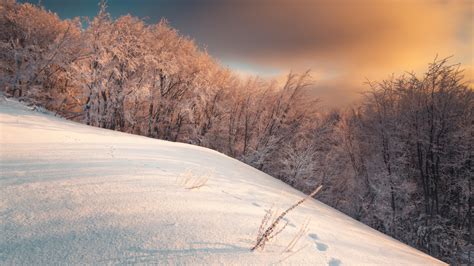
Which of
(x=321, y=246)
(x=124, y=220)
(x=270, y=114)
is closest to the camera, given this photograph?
(x=124, y=220)

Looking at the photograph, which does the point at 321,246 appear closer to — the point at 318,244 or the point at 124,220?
the point at 318,244

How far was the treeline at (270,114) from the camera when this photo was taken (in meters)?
12.1

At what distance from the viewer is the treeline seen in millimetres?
12086

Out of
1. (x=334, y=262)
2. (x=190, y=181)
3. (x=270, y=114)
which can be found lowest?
(x=334, y=262)

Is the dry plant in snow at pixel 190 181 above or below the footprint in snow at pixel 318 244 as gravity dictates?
above

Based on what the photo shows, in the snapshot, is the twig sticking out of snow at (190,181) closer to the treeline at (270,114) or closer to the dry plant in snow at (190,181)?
the dry plant in snow at (190,181)

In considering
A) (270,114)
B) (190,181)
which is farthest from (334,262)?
(270,114)

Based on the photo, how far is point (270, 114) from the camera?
68.5ft

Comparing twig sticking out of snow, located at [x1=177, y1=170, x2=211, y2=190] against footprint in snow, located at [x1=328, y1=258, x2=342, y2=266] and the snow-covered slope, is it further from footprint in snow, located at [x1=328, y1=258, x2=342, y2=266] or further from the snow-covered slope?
footprint in snow, located at [x1=328, y1=258, x2=342, y2=266]

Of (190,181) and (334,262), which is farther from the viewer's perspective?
(190,181)

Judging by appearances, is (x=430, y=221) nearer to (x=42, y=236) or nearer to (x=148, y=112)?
(x=42, y=236)

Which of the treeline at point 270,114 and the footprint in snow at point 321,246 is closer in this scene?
the footprint in snow at point 321,246

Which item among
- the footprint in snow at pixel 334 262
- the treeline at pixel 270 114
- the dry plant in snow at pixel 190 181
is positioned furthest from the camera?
the treeline at pixel 270 114

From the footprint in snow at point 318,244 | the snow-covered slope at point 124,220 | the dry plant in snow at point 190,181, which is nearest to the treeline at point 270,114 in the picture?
the snow-covered slope at point 124,220
